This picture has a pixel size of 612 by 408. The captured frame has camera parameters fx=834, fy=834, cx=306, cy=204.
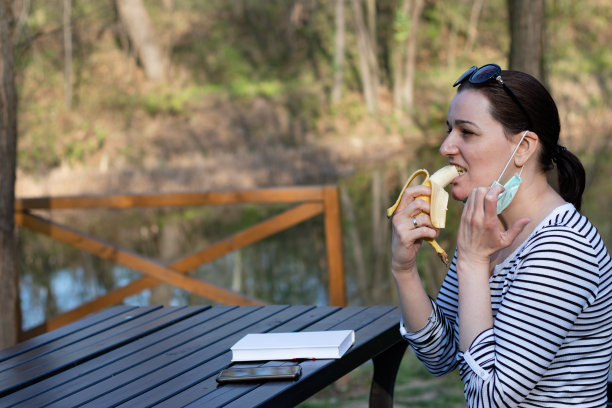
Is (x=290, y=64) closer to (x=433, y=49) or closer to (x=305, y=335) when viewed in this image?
(x=433, y=49)

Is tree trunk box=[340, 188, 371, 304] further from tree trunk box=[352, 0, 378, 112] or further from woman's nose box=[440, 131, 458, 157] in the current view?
tree trunk box=[352, 0, 378, 112]

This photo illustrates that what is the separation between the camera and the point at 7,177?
4719mm

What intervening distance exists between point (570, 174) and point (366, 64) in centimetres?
2232

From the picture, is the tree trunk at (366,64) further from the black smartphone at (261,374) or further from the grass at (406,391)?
the black smartphone at (261,374)

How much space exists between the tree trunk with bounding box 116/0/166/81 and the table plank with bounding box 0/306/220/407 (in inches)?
912

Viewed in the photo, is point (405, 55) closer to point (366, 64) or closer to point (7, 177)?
point (366, 64)

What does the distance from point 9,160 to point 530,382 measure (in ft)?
11.7

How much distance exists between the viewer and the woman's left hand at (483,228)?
A: 81.4 inches

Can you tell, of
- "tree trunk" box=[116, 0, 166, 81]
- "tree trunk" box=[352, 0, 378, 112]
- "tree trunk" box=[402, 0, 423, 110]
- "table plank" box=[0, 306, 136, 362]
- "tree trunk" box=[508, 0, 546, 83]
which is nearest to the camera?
"table plank" box=[0, 306, 136, 362]

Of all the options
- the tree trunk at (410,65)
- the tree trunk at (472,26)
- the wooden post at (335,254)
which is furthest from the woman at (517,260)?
the tree trunk at (472,26)

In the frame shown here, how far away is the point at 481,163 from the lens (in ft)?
7.43

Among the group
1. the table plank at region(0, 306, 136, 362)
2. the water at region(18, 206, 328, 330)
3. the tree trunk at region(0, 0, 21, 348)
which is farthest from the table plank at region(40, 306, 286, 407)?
the water at region(18, 206, 328, 330)

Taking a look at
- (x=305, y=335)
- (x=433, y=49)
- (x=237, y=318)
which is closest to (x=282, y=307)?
(x=237, y=318)

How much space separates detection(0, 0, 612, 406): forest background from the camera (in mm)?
10805
